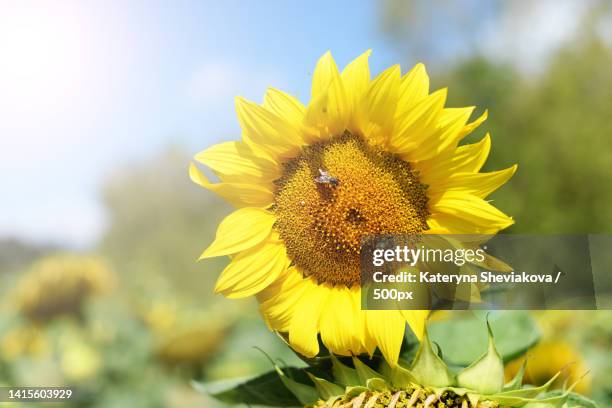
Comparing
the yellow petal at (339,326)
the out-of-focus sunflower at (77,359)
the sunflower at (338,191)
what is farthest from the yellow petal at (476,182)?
the out-of-focus sunflower at (77,359)

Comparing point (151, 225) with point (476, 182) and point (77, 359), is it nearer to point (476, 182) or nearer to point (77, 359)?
point (77, 359)

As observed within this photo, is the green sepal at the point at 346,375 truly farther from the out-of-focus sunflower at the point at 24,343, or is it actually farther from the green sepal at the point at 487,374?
the out-of-focus sunflower at the point at 24,343

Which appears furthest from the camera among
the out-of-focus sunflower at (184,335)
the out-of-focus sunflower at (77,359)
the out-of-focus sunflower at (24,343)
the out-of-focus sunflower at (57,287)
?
the out-of-focus sunflower at (57,287)

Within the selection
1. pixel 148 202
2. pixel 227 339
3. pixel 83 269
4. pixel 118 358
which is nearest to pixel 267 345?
pixel 227 339

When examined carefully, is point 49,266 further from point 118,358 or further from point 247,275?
point 247,275

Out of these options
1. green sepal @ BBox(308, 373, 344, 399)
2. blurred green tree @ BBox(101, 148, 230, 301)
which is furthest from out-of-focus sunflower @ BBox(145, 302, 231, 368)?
green sepal @ BBox(308, 373, 344, 399)

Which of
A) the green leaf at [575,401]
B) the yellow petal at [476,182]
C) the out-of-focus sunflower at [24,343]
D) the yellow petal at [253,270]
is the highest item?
the yellow petal at [476,182]

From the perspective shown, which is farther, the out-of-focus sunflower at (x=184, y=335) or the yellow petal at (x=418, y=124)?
the out-of-focus sunflower at (x=184, y=335)

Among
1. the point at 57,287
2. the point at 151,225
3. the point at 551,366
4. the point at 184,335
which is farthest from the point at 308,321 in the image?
the point at 151,225
